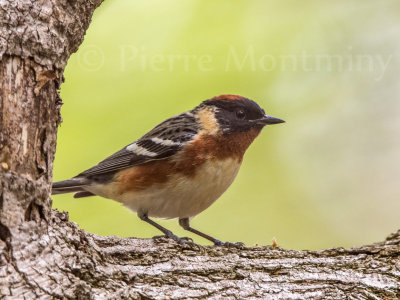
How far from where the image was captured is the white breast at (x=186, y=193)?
459 centimetres

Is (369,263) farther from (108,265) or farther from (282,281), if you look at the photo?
(108,265)

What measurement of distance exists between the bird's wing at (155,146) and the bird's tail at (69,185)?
61 millimetres

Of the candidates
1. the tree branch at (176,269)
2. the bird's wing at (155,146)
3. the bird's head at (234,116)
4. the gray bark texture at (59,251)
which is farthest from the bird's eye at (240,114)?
the gray bark texture at (59,251)

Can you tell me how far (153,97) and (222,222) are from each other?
72.5 inches

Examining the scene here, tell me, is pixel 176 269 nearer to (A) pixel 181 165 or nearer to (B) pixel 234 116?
(A) pixel 181 165

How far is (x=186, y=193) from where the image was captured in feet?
15.1

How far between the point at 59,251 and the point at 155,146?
7.26ft

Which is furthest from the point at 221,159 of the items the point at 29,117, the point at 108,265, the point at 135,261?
the point at 29,117

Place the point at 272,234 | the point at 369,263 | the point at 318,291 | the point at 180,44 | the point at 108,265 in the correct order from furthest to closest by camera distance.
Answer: the point at 272,234 < the point at 180,44 < the point at 369,263 < the point at 318,291 < the point at 108,265

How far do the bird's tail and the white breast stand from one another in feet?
1.64

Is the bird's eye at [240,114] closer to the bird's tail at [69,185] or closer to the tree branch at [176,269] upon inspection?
the bird's tail at [69,185]

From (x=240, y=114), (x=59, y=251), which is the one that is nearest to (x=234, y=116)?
(x=240, y=114)

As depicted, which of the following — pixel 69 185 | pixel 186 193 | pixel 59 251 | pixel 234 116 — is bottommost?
pixel 59 251

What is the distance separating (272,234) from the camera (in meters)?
6.20
